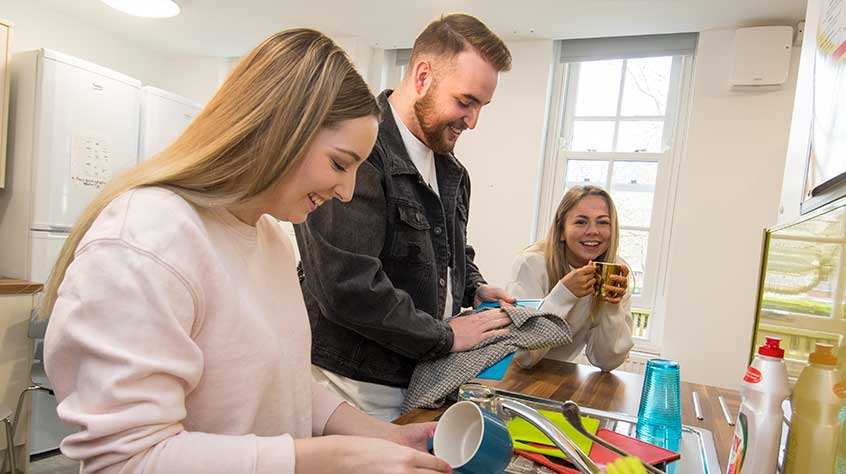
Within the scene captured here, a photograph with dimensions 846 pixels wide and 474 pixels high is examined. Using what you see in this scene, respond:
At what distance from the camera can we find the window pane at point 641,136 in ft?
10.9

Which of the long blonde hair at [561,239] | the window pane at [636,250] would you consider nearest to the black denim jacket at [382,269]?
the long blonde hair at [561,239]

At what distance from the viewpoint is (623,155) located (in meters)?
3.39

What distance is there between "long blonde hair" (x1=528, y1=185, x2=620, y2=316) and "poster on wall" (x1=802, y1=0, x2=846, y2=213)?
0.99 meters

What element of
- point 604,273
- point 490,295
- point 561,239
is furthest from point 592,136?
point 490,295

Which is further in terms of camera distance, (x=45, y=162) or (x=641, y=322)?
(x=641, y=322)

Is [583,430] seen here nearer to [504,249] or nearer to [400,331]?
[400,331]

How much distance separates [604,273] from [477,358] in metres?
0.59

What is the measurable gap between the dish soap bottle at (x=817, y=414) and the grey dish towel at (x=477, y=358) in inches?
18.3

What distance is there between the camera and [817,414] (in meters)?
0.59

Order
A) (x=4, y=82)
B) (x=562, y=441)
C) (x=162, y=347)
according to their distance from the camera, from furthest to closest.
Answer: (x=4, y=82), (x=562, y=441), (x=162, y=347)

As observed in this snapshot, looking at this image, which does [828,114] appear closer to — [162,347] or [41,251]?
[162,347]

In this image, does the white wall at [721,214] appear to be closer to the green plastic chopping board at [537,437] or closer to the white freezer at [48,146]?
the green plastic chopping board at [537,437]

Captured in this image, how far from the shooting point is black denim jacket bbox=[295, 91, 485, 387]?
966mm

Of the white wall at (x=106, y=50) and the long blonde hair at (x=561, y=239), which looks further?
the white wall at (x=106, y=50)
